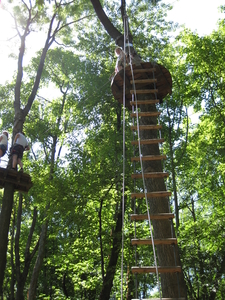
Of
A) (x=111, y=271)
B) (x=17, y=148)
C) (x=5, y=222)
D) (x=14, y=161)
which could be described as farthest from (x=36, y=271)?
(x=17, y=148)

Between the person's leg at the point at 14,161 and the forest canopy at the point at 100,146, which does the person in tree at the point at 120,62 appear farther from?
the person's leg at the point at 14,161

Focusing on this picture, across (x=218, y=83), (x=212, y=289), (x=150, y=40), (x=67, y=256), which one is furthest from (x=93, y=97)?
(x=212, y=289)

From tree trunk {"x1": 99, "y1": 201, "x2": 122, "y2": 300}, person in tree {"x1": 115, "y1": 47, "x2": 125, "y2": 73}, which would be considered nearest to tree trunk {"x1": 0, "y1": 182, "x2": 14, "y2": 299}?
tree trunk {"x1": 99, "y1": 201, "x2": 122, "y2": 300}

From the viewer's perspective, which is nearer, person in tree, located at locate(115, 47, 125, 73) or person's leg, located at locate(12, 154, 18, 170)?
person in tree, located at locate(115, 47, 125, 73)

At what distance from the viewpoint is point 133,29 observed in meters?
11.6

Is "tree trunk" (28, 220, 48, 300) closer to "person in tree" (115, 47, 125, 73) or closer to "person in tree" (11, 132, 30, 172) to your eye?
"person in tree" (11, 132, 30, 172)

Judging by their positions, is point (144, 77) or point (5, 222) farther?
point (5, 222)

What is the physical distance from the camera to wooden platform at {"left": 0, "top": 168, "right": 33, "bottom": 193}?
6463 mm

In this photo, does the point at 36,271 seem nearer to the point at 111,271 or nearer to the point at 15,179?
the point at 111,271

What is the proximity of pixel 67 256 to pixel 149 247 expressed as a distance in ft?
11.7

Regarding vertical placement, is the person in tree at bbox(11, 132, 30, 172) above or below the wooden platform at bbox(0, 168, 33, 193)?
above

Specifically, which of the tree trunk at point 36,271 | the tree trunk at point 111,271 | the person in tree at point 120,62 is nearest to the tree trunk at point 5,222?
the tree trunk at point 111,271

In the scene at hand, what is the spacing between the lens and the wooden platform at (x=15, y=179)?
6.46 m

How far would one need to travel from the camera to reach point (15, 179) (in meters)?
6.62
